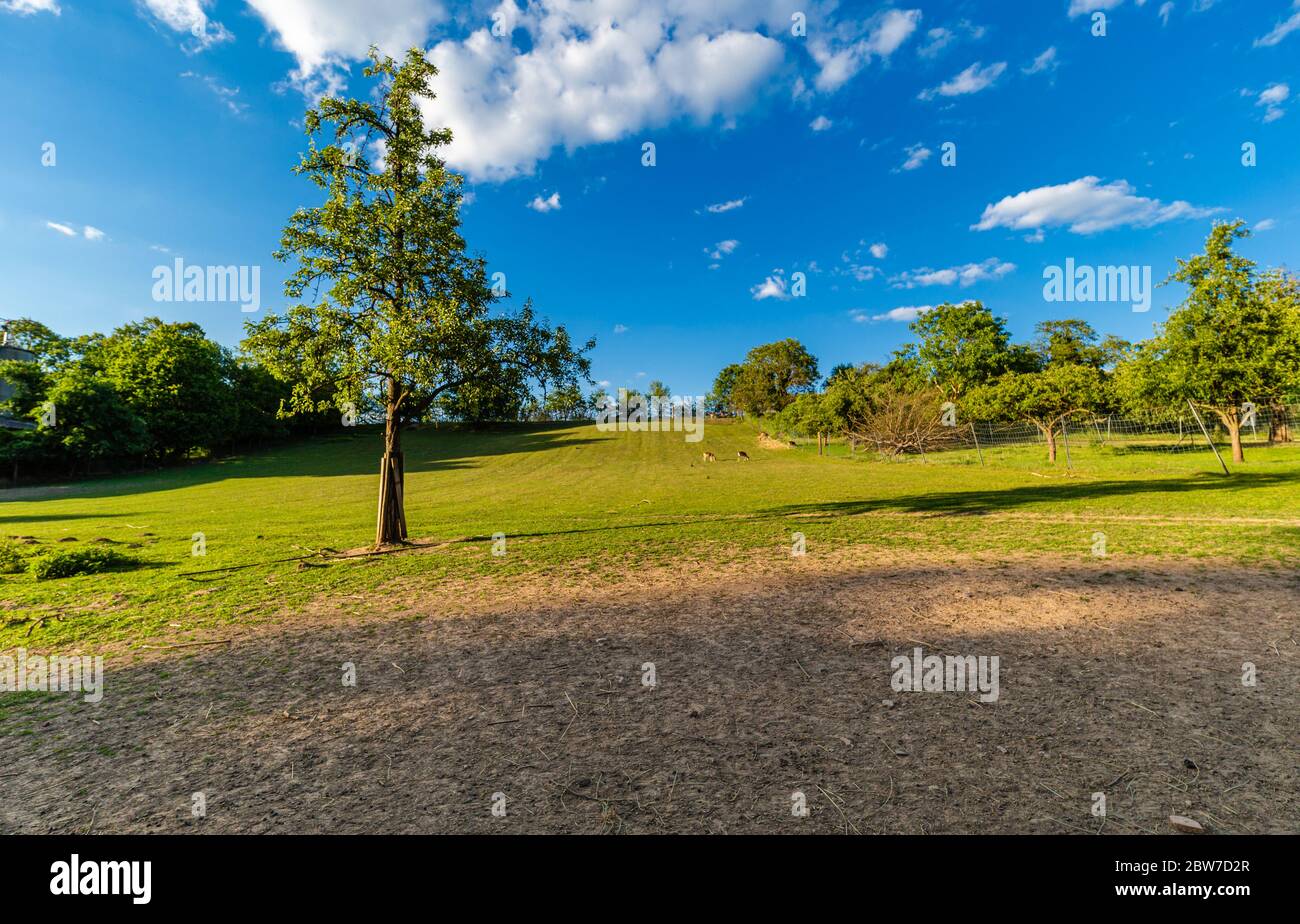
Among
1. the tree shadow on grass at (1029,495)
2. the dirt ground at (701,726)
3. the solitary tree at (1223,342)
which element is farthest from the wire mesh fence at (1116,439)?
the dirt ground at (701,726)

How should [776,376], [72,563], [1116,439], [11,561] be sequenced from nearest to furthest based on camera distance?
[72,563] < [11,561] < [1116,439] < [776,376]

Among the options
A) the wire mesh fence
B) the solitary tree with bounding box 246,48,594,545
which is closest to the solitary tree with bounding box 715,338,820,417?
the wire mesh fence

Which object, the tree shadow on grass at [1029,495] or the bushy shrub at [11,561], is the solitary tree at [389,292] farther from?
the tree shadow on grass at [1029,495]

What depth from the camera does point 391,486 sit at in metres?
16.2

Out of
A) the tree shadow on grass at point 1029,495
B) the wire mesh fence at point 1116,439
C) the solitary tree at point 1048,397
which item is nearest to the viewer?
the tree shadow on grass at point 1029,495

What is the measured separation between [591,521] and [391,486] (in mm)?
7665

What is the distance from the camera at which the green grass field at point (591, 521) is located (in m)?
11.0

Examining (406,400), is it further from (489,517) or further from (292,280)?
(489,517)

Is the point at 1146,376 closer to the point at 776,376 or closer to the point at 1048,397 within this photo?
the point at 1048,397

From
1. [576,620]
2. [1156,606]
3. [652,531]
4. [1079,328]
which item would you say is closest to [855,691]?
[576,620]

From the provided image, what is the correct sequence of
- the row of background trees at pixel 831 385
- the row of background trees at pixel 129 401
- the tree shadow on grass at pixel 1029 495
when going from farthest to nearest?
the row of background trees at pixel 129 401, the row of background trees at pixel 831 385, the tree shadow on grass at pixel 1029 495

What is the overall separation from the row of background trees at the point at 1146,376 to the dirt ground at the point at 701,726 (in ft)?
96.5

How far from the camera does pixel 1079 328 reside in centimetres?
8319

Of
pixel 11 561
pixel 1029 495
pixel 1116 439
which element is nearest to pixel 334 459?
pixel 11 561
